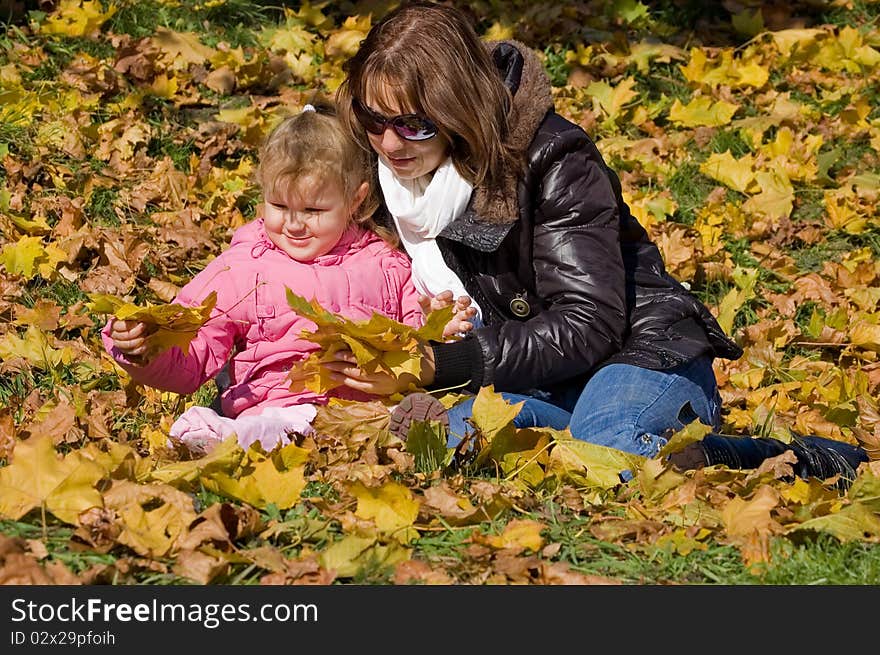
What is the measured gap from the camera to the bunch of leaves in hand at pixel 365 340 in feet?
9.57

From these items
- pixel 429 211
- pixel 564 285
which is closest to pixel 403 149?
pixel 429 211

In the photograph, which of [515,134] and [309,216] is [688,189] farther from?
[309,216]

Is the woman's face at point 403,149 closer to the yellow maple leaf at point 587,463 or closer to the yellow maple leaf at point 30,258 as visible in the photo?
the yellow maple leaf at point 587,463

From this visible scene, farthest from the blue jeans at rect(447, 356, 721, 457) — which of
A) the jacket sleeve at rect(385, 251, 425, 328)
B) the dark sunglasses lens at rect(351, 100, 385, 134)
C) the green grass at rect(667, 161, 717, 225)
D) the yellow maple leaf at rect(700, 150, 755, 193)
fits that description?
the yellow maple leaf at rect(700, 150, 755, 193)

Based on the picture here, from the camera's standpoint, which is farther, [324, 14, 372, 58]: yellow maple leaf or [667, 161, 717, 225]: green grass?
[324, 14, 372, 58]: yellow maple leaf

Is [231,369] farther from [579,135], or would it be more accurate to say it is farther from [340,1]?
[340,1]

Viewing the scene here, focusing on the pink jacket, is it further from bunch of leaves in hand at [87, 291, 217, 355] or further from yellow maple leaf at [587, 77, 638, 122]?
yellow maple leaf at [587, 77, 638, 122]

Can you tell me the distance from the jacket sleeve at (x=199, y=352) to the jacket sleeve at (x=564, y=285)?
0.62 m

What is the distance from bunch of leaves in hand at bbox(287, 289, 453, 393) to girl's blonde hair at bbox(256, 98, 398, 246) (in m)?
0.44

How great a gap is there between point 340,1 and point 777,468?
4271 mm

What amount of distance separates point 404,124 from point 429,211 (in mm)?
248

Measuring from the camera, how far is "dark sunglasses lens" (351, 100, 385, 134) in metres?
3.25

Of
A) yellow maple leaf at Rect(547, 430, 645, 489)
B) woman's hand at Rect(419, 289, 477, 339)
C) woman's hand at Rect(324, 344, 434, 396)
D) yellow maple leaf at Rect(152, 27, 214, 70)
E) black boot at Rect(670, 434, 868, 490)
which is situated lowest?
black boot at Rect(670, 434, 868, 490)

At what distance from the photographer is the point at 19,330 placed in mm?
4082
